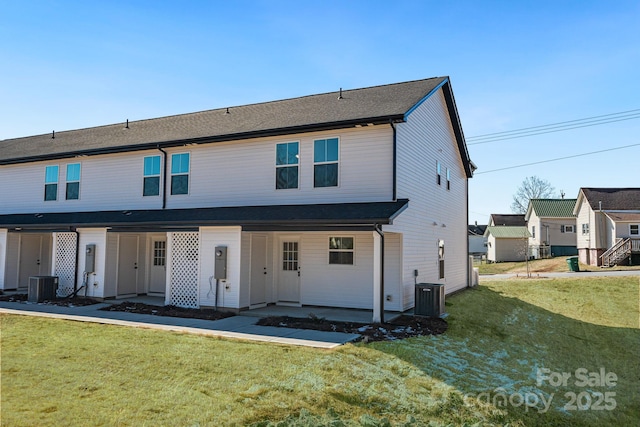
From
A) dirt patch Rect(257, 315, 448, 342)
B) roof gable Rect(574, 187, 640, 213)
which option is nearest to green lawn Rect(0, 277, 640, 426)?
dirt patch Rect(257, 315, 448, 342)

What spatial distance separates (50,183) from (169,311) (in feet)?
32.8

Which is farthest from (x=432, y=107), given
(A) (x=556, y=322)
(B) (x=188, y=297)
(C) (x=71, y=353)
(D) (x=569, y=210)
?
(D) (x=569, y=210)

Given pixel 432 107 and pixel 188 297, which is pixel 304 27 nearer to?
pixel 432 107

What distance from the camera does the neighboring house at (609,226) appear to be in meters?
33.2

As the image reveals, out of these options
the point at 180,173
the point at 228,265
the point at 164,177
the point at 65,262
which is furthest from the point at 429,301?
the point at 65,262

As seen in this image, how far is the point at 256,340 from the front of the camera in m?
9.33

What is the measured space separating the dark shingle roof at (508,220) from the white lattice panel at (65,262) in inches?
2034

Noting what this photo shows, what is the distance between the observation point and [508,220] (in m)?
57.6

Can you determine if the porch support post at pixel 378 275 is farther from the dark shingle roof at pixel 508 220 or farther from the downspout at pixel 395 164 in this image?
the dark shingle roof at pixel 508 220

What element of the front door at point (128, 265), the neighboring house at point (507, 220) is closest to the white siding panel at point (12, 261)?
the front door at point (128, 265)

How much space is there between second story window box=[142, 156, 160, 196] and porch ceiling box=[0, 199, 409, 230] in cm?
83

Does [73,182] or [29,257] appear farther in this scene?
[29,257]

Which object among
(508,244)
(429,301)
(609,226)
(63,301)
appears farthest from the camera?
(508,244)

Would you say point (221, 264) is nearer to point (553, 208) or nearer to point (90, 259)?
point (90, 259)
